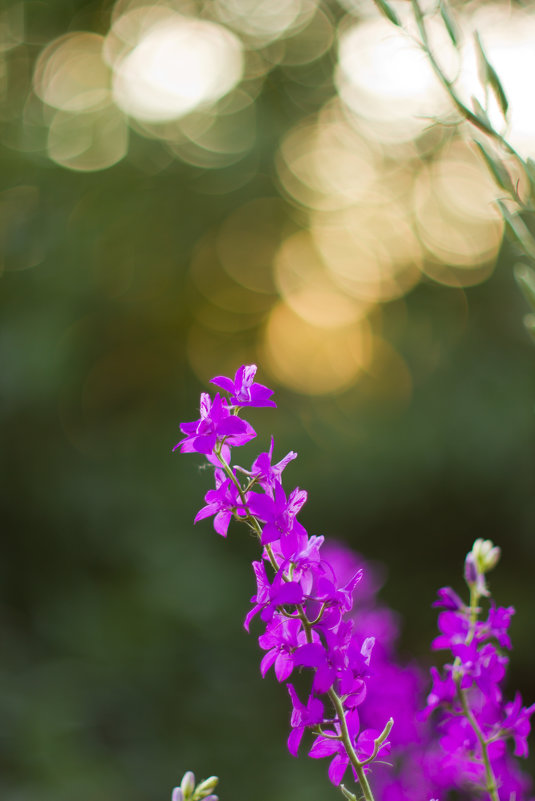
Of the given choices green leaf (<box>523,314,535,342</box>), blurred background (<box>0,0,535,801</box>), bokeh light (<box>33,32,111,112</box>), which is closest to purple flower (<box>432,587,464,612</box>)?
green leaf (<box>523,314,535,342</box>)

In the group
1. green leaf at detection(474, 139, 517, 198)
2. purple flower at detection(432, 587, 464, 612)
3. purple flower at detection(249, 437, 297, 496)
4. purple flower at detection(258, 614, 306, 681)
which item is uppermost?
green leaf at detection(474, 139, 517, 198)

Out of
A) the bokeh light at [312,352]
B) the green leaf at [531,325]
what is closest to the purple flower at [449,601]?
the green leaf at [531,325]

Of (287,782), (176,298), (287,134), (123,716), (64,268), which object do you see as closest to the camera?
(287,782)

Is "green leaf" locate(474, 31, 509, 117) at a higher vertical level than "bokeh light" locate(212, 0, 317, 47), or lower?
higher

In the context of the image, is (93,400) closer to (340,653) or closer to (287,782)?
(287,782)

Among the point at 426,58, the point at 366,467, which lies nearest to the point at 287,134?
the point at 366,467

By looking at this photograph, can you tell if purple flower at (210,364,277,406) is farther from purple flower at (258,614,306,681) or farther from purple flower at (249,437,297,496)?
purple flower at (258,614,306,681)

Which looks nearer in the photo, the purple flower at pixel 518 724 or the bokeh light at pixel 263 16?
the purple flower at pixel 518 724

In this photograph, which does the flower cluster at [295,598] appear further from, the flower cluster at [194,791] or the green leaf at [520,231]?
the green leaf at [520,231]
